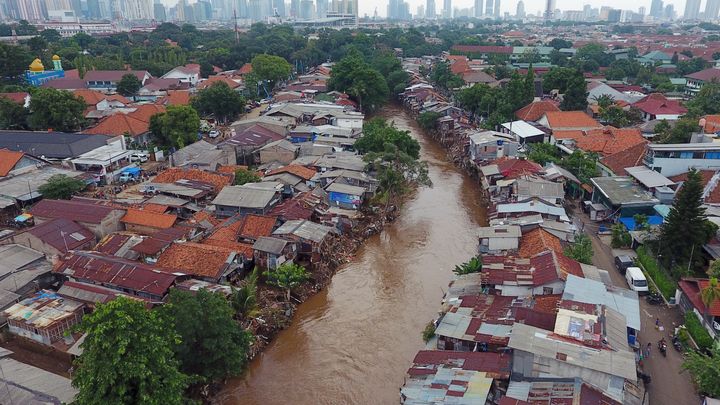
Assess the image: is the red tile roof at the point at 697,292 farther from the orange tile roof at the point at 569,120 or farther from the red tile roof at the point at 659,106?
the red tile roof at the point at 659,106

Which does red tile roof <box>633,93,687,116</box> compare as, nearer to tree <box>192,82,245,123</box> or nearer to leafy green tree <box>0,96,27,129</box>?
tree <box>192,82,245,123</box>

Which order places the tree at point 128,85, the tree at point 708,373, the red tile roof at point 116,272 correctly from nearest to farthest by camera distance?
the tree at point 708,373 → the red tile roof at point 116,272 → the tree at point 128,85

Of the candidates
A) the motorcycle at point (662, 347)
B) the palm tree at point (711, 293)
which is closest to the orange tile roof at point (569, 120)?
the palm tree at point (711, 293)

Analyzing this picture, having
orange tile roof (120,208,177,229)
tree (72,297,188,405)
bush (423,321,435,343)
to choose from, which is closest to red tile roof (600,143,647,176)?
bush (423,321,435,343)

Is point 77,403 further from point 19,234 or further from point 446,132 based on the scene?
point 446,132

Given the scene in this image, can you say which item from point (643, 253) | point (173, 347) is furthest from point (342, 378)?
point (643, 253)

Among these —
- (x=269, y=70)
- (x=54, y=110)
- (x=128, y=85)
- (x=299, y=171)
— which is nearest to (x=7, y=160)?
(x=54, y=110)

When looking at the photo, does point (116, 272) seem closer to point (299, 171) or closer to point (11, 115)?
point (299, 171)

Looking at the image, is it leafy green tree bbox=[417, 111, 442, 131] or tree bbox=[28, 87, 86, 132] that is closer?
tree bbox=[28, 87, 86, 132]
